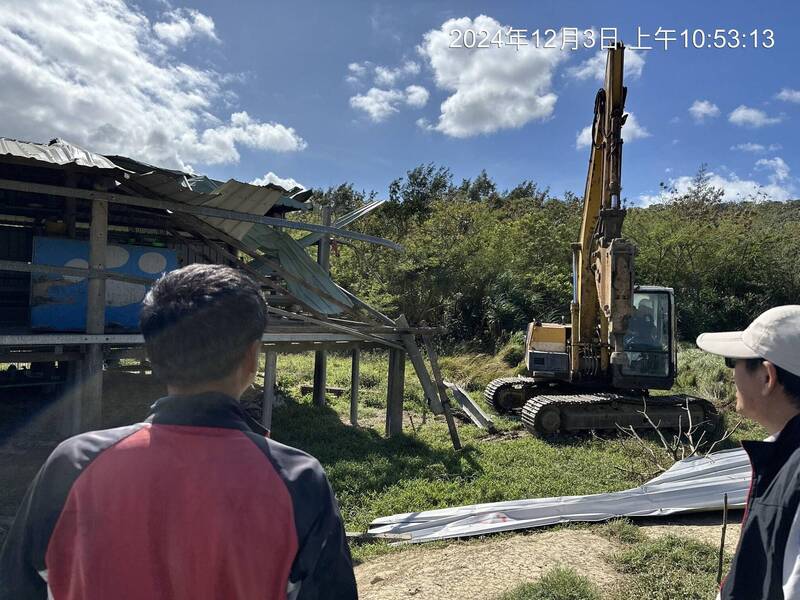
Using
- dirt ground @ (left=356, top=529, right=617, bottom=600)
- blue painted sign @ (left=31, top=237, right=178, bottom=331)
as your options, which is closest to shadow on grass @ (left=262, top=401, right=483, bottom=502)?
dirt ground @ (left=356, top=529, right=617, bottom=600)

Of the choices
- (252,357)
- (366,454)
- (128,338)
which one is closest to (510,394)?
(366,454)

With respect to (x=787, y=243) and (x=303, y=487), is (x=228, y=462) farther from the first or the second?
(x=787, y=243)

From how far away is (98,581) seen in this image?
1.23 m

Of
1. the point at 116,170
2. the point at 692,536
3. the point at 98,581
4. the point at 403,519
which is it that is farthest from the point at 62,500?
the point at 116,170

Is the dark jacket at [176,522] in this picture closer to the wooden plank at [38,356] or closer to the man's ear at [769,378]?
the man's ear at [769,378]

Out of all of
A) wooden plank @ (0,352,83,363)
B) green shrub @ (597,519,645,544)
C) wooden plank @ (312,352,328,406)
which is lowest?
green shrub @ (597,519,645,544)

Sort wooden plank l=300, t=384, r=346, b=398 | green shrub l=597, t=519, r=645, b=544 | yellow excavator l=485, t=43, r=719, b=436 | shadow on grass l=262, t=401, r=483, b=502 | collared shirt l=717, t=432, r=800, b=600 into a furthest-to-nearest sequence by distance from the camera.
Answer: wooden plank l=300, t=384, r=346, b=398
yellow excavator l=485, t=43, r=719, b=436
shadow on grass l=262, t=401, r=483, b=502
green shrub l=597, t=519, r=645, b=544
collared shirt l=717, t=432, r=800, b=600

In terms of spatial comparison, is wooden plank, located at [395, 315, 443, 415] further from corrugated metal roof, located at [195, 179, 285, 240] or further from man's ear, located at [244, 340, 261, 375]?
man's ear, located at [244, 340, 261, 375]

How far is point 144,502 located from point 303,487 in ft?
1.16

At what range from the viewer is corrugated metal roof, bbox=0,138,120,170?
6.03m

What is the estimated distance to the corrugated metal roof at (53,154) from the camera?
603 centimetres

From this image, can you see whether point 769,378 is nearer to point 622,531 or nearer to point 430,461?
point 622,531

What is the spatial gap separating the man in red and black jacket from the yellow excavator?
8410 mm

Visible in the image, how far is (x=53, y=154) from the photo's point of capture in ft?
21.1
